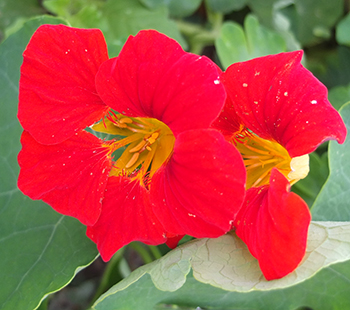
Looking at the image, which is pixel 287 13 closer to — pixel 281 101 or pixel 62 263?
pixel 281 101

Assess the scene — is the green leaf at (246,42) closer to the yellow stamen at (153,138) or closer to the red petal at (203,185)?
the yellow stamen at (153,138)

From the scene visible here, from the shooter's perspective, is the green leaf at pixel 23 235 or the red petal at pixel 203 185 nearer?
the red petal at pixel 203 185

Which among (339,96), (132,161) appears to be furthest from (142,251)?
(339,96)

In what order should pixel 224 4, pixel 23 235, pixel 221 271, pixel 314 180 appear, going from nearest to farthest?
pixel 221 271, pixel 23 235, pixel 314 180, pixel 224 4

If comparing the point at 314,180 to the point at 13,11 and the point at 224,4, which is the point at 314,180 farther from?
the point at 13,11

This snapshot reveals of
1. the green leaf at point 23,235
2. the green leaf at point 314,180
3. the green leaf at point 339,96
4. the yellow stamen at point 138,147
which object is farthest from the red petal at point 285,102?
the green leaf at point 339,96

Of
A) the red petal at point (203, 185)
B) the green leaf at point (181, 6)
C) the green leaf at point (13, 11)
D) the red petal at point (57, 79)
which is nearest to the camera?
the red petal at point (203, 185)
